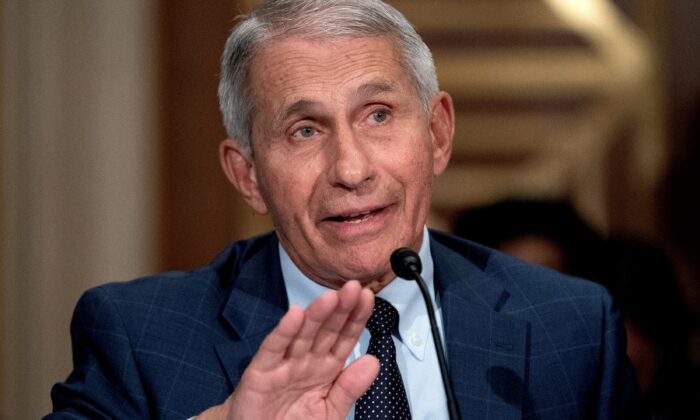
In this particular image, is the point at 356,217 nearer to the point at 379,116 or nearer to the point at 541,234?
the point at 379,116

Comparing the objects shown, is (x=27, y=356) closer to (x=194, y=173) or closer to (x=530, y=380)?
(x=194, y=173)

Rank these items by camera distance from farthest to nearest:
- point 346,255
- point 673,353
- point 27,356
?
1. point 27,356
2. point 673,353
3. point 346,255

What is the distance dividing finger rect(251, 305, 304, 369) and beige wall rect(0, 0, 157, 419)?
2.40 meters

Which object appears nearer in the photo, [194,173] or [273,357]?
[273,357]

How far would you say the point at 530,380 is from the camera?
1.98 m

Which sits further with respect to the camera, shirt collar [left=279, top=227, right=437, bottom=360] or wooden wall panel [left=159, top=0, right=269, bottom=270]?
wooden wall panel [left=159, top=0, right=269, bottom=270]

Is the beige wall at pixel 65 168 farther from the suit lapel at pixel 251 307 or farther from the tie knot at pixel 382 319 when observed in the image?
the tie knot at pixel 382 319

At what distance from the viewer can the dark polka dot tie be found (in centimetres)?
185

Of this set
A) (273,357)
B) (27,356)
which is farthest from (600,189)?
(273,357)

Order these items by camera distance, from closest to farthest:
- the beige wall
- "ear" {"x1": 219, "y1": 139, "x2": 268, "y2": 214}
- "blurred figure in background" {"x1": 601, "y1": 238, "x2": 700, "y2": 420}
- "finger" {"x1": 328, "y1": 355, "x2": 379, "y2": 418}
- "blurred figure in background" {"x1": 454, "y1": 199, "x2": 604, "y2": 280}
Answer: "finger" {"x1": 328, "y1": 355, "x2": 379, "y2": 418}
"ear" {"x1": 219, "y1": 139, "x2": 268, "y2": 214}
"blurred figure in background" {"x1": 601, "y1": 238, "x2": 700, "y2": 420}
"blurred figure in background" {"x1": 454, "y1": 199, "x2": 604, "y2": 280}
the beige wall

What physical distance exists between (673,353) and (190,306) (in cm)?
177

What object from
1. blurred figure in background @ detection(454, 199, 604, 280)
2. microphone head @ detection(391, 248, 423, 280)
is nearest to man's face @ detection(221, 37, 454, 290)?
microphone head @ detection(391, 248, 423, 280)

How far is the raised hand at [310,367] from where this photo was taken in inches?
A: 59.7

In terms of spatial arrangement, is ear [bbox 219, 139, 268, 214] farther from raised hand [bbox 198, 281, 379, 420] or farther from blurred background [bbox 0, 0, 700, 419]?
blurred background [bbox 0, 0, 700, 419]
